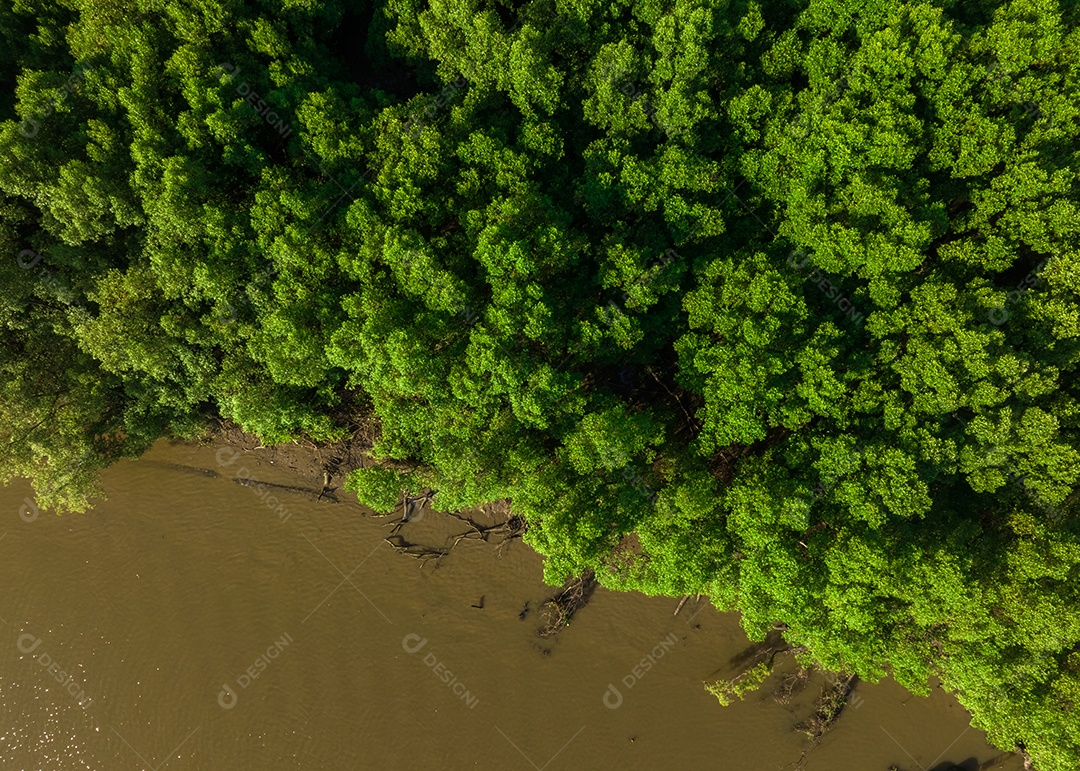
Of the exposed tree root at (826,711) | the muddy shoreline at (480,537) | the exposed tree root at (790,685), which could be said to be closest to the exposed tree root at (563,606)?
the muddy shoreline at (480,537)

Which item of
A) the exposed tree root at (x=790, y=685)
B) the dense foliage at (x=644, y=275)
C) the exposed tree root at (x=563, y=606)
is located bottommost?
the exposed tree root at (x=563, y=606)

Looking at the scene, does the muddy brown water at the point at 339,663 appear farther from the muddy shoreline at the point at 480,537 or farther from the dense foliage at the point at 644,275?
the dense foliage at the point at 644,275

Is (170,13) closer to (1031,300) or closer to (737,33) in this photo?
(737,33)

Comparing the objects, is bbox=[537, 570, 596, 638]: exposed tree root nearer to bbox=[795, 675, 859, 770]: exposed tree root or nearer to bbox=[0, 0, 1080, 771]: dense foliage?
bbox=[0, 0, 1080, 771]: dense foliage

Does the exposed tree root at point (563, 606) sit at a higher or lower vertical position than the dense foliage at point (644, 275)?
lower

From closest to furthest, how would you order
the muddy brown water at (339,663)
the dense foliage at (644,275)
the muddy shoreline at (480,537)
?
the dense foliage at (644,275) → the muddy brown water at (339,663) → the muddy shoreline at (480,537)

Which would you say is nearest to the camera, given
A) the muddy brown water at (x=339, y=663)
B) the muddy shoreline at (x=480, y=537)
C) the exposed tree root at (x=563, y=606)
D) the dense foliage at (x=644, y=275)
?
the dense foliage at (x=644, y=275)

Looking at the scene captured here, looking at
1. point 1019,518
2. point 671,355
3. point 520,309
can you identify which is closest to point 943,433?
point 1019,518

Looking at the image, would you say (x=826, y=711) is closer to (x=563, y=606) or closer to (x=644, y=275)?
(x=563, y=606)
